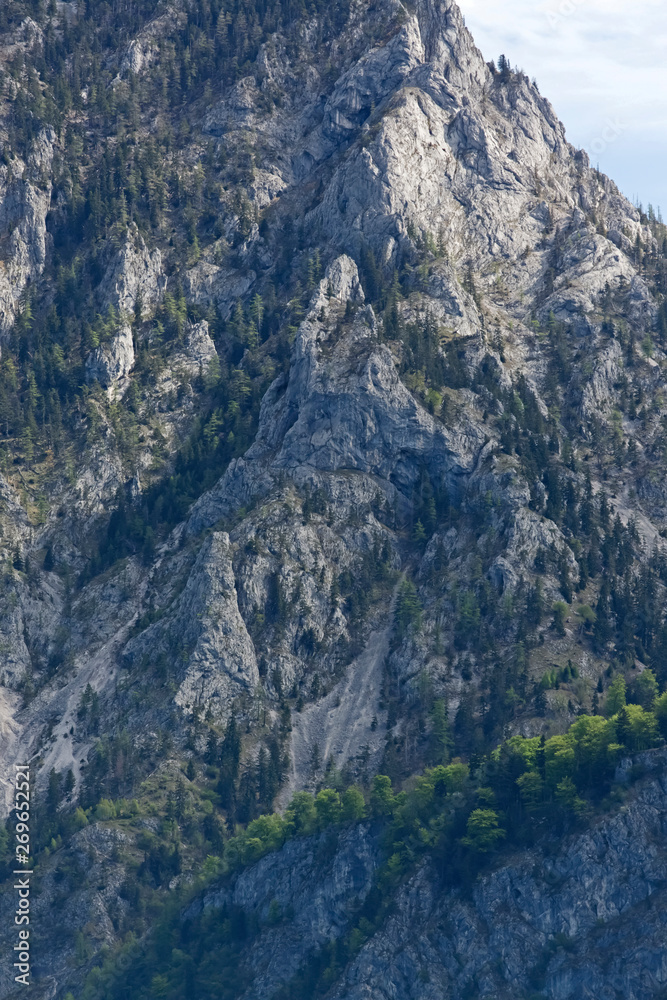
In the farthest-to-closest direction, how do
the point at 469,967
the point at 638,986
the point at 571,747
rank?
the point at 571,747
the point at 469,967
the point at 638,986

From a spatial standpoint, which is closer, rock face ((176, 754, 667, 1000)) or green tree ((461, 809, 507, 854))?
rock face ((176, 754, 667, 1000))

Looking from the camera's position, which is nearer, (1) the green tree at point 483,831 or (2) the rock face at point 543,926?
(2) the rock face at point 543,926

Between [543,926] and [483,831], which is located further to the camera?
[483,831]

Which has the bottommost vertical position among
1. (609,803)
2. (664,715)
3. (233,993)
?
(233,993)

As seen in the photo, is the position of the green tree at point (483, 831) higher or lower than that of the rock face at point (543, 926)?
higher

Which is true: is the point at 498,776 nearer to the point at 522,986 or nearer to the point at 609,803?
the point at 609,803

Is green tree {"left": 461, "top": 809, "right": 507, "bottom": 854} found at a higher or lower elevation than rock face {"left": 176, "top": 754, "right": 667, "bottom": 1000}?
higher

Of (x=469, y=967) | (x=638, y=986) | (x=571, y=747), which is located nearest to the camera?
(x=638, y=986)

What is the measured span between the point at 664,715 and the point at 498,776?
76.2ft

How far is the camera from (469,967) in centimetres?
18388

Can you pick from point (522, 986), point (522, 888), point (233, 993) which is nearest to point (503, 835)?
point (522, 888)

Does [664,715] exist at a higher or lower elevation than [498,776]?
higher

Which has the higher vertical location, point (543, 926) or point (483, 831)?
point (483, 831)

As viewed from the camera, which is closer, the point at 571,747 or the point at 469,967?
the point at 469,967
